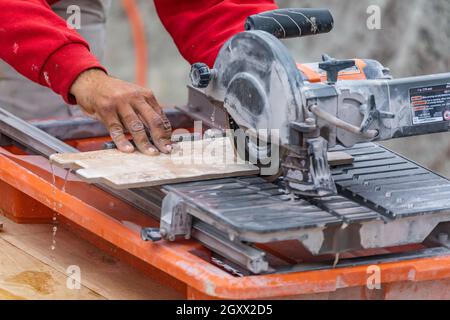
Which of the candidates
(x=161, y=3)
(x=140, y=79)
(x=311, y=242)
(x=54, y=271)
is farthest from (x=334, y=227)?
(x=140, y=79)

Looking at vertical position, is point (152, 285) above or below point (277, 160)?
below

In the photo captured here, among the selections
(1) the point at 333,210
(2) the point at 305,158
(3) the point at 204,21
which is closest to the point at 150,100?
(2) the point at 305,158

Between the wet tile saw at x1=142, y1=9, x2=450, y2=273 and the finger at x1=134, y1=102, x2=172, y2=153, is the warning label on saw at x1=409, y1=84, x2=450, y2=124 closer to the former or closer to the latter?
the wet tile saw at x1=142, y1=9, x2=450, y2=273

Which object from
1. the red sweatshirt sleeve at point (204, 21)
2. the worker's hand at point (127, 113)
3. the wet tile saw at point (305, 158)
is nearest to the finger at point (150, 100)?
the worker's hand at point (127, 113)

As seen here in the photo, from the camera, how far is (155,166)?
273 cm

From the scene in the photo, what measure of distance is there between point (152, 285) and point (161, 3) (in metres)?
1.40

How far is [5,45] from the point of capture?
3.14 meters

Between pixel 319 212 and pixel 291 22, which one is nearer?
pixel 319 212

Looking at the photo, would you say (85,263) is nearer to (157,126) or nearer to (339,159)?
(157,126)

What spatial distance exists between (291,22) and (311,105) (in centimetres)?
40

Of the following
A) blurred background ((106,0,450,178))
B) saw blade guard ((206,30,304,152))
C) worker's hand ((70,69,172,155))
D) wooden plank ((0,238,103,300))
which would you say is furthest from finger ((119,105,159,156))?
blurred background ((106,0,450,178))

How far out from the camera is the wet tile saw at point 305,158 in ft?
7.95
